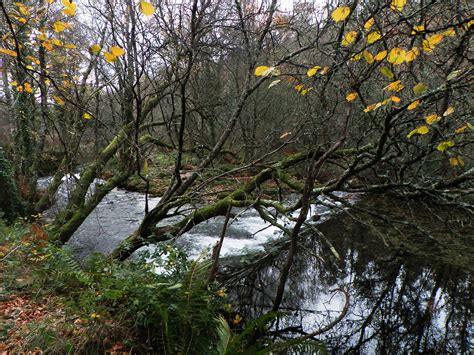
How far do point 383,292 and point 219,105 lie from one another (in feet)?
15.3

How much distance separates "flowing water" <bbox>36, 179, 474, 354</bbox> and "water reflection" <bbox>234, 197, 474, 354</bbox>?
2cm

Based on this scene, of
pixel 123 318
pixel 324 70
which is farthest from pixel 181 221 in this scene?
pixel 324 70

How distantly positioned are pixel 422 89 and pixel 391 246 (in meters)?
6.17

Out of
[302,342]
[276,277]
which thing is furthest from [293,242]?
[276,277]

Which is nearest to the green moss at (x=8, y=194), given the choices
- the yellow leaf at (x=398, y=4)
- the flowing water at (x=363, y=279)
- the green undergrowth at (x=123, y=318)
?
the flowing water at (x=363, y=279)

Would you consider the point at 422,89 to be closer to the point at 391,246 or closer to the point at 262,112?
the point at 391,246

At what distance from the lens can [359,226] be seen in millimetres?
9008

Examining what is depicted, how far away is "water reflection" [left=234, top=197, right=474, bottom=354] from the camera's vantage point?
15.1 ft

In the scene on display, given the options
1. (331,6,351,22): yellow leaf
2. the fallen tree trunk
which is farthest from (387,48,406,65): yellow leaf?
the fallen tree trunk

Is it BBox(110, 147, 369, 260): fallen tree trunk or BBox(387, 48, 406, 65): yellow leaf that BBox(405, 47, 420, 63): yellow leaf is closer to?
BBox(387, 48, 406, 65): yellow leaf

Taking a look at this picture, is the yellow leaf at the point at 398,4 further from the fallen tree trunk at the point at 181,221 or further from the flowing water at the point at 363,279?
the fallen tree trunk at the point at 181,221

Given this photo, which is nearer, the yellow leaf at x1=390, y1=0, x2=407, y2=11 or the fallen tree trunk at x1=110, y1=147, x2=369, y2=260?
the yellow leaf at x1=390, y1=0, x2=407, y2=11

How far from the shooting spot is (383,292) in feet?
19.1

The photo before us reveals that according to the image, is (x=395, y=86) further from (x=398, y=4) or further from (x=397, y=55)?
(x=398, y=4)
